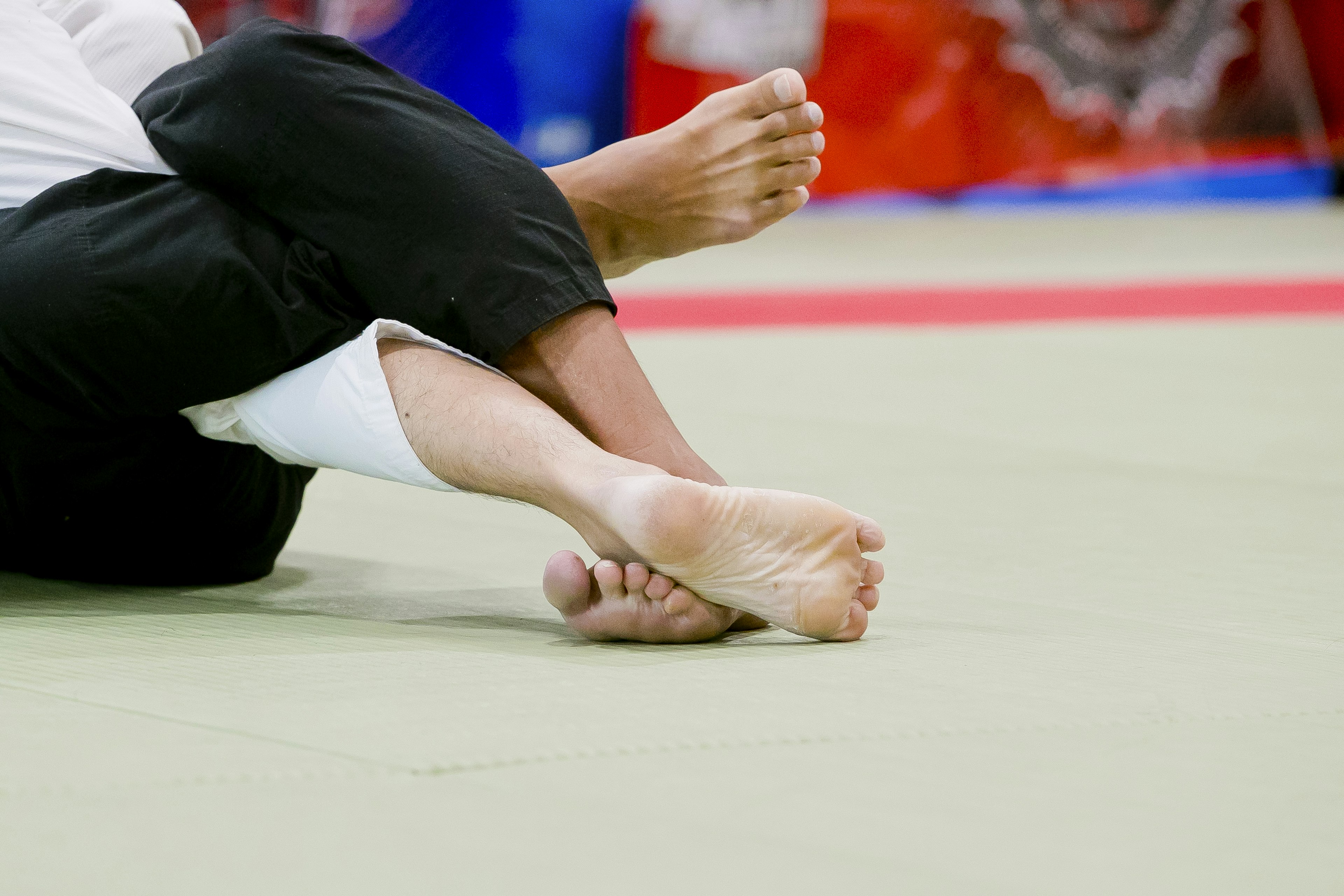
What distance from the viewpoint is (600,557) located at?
125cm

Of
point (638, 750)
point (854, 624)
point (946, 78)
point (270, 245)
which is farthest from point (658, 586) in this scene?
point (946, 78)

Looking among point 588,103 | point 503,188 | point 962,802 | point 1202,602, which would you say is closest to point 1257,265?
point 588,103

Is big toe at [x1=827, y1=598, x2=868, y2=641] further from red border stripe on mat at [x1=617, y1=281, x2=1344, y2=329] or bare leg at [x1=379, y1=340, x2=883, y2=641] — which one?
red border stripe on mat at [x1=617, y1=281, x2=1344, y2=329]

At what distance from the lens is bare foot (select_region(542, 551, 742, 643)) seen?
1226mm

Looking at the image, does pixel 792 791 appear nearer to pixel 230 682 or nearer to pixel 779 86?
pixel 230 682

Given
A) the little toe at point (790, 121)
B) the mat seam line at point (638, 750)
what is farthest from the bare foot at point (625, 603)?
the little toe at point (790, 121)

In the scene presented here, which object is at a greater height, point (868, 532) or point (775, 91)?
point (775, 91)

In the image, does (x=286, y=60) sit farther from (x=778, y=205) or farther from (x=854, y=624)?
(x=854, y=624)

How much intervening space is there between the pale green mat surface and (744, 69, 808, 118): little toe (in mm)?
473

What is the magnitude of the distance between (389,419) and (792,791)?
1.77 feet

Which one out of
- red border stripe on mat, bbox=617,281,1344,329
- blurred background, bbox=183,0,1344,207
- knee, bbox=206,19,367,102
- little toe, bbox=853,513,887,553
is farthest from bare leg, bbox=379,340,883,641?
blurred background, bbox=183,0,1344,207

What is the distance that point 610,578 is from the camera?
122 centimetres

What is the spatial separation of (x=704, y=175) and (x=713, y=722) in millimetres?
733

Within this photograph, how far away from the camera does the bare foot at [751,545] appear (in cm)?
117
